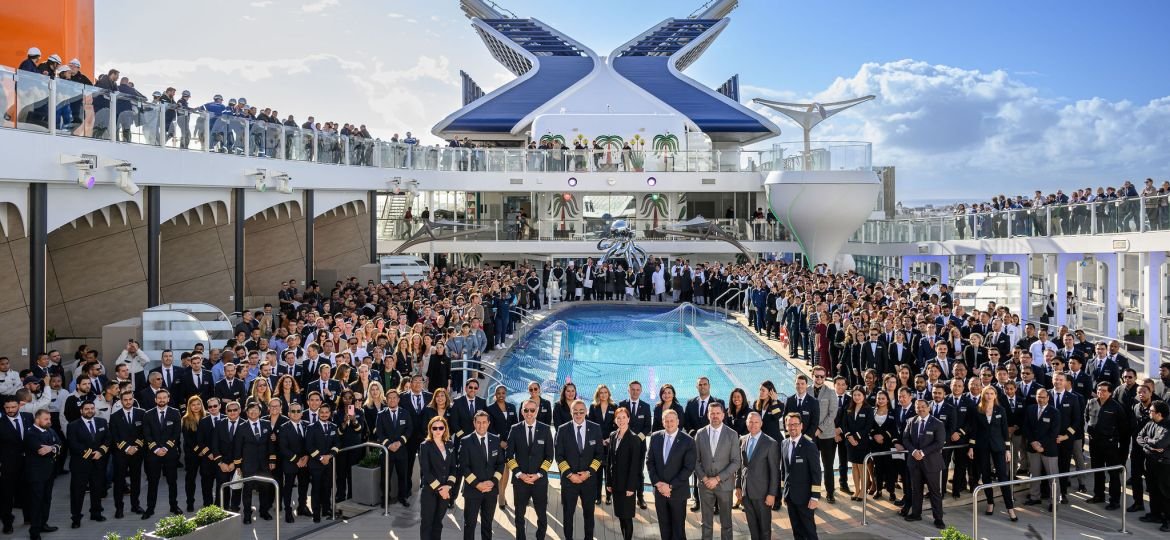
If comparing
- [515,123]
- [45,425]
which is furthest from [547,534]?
[515,123]

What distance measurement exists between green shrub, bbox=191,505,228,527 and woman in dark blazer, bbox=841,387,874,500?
5.78 meters

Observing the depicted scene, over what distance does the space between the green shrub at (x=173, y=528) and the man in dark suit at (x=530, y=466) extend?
2564mm

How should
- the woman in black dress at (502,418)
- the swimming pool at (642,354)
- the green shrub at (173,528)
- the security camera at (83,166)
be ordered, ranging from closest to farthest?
1. the green shrub at (173,528)
2. the woman in black dress at (502,418)
3. the security camera at (83,166)
4. the swimming pool at (642,354)

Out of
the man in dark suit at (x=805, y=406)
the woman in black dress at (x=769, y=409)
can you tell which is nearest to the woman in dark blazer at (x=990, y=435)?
the man in dark suit at (x=805, y=406)

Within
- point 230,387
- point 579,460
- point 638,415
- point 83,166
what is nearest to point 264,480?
point 230,387

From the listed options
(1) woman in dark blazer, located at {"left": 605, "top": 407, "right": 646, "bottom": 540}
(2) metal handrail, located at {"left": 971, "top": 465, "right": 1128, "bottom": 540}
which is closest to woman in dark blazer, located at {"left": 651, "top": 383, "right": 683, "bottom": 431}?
(1) woman in dark blazer, located at {"left": 605, "top": 407, "right": 646, "bottom": 540}

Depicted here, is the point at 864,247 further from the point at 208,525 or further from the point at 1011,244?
the point at 208,525

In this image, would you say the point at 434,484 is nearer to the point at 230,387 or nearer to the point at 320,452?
the point at 320,452

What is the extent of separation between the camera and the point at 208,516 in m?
7.15

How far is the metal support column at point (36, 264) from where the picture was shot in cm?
1169

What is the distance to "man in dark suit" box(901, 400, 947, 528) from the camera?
8.68 metres

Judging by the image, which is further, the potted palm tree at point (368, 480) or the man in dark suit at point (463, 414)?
the man in dark suit at point (463, 414)

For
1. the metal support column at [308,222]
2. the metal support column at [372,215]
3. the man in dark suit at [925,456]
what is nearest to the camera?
the man in dark suit at [925,456]

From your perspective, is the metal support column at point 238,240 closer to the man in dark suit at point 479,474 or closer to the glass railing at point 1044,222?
the man in dark suit at point 479,474
